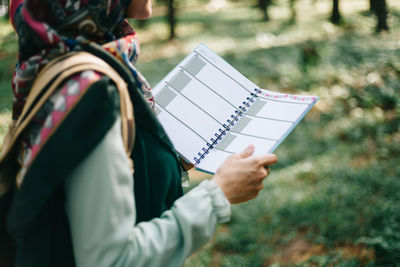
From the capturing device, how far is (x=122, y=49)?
1.14 m

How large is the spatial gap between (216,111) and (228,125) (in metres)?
0.09

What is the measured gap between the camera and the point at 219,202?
114 cm

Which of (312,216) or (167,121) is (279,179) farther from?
(167,121)

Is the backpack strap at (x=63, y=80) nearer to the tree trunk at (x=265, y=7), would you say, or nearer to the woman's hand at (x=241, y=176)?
the woman's hand at (x=241, y=176)

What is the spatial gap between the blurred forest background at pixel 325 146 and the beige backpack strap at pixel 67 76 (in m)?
2.42

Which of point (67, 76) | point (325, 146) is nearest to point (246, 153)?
point (67, 76)

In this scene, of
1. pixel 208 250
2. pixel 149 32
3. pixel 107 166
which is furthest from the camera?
pixel 149 32

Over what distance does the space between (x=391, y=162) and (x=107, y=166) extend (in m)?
3.99

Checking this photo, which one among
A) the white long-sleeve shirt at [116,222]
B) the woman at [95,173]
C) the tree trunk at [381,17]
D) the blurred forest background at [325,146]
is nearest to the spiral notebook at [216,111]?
the woman at [95,173]

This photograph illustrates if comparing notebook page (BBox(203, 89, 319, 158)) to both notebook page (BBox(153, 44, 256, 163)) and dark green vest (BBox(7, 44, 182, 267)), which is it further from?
dark green vest (BBox(7, 44, 182, 267))

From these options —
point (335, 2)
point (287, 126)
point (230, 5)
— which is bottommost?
point (230, 5)

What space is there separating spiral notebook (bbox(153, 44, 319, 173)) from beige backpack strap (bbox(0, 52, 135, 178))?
50 cm

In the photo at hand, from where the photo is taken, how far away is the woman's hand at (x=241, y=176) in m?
1.21

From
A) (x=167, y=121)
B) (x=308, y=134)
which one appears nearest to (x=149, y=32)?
(x=308, y=134)
